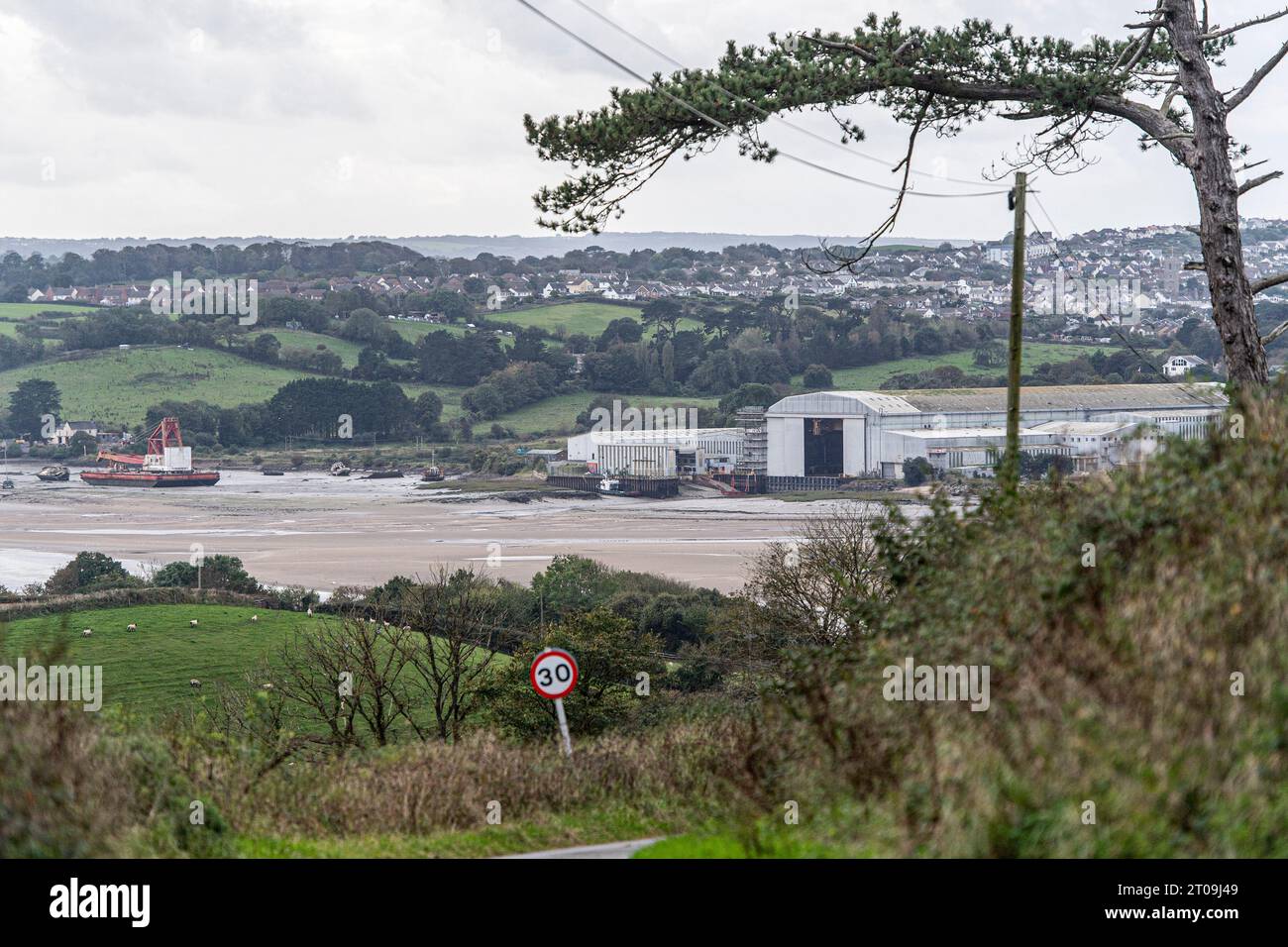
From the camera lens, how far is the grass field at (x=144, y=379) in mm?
117375

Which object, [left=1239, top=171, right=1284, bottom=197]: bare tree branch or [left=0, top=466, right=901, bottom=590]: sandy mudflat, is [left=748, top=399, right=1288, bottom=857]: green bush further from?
[left=0, top=466, right=901, bottom=590]: sandy mudflat

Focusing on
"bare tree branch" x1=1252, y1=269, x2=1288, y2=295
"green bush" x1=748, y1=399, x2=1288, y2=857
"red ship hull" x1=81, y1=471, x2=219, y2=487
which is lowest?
"red ship hull" x1=81, y1=471, x2=219, y2=487

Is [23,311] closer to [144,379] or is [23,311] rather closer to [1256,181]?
[144,379]

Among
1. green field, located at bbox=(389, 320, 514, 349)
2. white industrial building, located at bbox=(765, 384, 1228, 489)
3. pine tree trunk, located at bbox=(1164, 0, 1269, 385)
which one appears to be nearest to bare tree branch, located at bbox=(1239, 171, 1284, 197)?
pine tree trunk, located at bbox=(1164, 0, 1269, 385)

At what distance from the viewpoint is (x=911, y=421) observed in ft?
277

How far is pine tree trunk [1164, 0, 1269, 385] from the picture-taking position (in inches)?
513

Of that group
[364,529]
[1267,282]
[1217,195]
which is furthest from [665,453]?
[1217,195]

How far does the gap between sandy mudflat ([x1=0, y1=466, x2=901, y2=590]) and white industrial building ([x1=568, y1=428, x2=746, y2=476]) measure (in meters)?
5.73

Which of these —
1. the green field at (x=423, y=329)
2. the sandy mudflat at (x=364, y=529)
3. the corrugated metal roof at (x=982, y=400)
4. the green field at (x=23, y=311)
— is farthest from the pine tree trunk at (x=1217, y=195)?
the green field at (x=23, y=311)

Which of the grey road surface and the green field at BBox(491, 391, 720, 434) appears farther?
the green field at BBox(491, 391, 720, 434)

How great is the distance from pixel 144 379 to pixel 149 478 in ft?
76.1

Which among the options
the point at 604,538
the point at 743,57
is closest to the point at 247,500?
the point at 604,538

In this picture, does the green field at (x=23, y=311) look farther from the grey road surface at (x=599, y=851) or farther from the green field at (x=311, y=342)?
the grey road surface at (x=599, y=851)

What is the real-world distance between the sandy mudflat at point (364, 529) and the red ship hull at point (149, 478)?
4.39ft
